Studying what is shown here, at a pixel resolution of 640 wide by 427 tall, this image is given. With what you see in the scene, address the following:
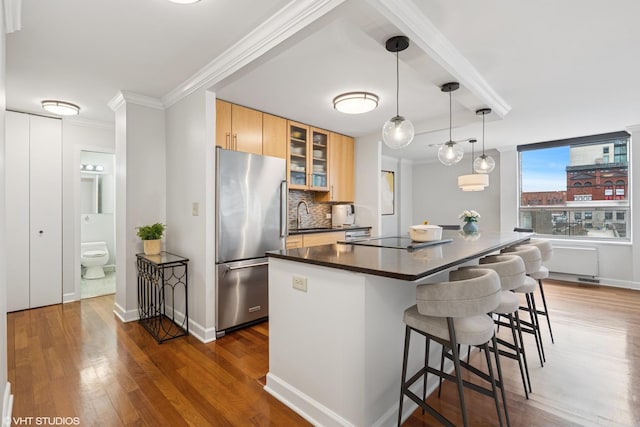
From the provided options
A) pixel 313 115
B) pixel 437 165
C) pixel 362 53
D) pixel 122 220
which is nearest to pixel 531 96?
pixel 362 53

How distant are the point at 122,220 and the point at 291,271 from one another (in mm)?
2452

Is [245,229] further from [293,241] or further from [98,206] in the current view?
[98,206]

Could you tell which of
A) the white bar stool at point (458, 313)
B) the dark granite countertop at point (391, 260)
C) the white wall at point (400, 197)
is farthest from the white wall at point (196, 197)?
the white wall at point (400, 197)

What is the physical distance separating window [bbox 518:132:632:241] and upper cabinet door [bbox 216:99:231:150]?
5291 mm

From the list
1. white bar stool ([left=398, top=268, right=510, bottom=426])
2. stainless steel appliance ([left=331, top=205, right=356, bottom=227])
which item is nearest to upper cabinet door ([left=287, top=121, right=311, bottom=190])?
stainless steel appliance ([left=331, top=205, right=356, bottom=227])

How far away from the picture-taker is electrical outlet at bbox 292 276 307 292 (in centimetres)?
182

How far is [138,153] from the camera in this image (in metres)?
3.36

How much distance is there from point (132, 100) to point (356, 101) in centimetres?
238

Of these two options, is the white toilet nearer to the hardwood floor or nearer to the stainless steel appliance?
the hardwood floor

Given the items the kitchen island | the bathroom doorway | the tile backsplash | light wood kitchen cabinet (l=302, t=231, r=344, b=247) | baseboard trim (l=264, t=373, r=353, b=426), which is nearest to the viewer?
the kitchen island

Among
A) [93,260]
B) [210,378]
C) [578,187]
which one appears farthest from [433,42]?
[93,260]

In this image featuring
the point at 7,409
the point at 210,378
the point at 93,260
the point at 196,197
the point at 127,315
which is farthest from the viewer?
the point at 93,260

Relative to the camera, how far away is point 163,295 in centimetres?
308

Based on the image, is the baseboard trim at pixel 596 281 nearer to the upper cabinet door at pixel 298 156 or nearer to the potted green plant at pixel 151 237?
the upper cabinet door at pixel 298 156
